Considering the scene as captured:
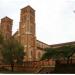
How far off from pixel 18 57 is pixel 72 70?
39.4 ft

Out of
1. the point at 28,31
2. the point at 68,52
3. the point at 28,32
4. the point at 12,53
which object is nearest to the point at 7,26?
the point at 28,31

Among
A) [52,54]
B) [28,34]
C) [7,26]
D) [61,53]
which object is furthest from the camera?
[7,26]

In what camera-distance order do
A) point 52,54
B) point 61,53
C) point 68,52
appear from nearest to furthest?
point 68,52
point 61,53
point 52,54

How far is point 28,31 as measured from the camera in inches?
2450

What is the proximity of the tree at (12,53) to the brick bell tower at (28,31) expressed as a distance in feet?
47.5

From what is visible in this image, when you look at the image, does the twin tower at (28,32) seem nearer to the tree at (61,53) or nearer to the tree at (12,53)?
the tree at (12,53)

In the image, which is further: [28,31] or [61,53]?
[28,31]

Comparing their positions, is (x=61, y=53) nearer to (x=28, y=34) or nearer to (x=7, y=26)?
(x=28, y=34)

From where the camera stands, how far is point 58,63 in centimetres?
4078

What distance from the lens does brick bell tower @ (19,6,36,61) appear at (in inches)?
2395

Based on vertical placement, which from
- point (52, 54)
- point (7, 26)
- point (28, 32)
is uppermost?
point (7, 26)

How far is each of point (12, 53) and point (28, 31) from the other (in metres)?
19.7

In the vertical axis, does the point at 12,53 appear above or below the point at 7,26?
below

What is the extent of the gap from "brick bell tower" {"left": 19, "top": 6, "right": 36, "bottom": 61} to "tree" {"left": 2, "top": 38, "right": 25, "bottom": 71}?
14.5 metres
